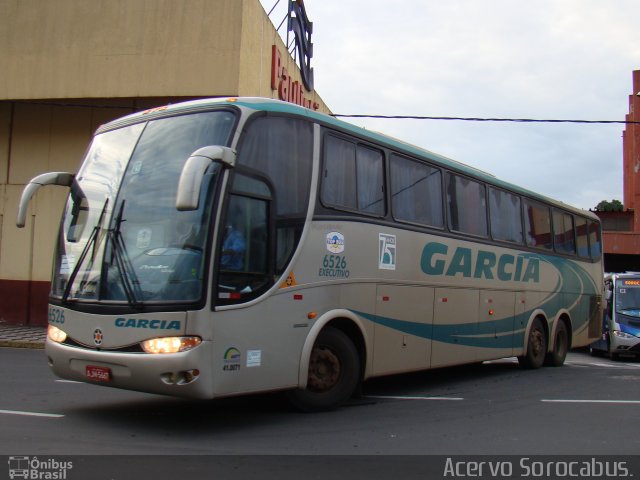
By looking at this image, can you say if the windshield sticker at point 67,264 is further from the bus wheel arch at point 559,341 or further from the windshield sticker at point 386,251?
the bus wheel arch at point 559,341

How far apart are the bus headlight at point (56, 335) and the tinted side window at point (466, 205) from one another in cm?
585

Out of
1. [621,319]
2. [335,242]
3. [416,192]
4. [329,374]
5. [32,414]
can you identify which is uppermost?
[416,192]

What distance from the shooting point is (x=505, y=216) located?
12164mm

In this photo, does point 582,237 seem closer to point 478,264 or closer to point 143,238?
point 478,264

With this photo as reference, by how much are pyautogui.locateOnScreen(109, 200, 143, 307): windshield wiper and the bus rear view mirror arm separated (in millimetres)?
1358

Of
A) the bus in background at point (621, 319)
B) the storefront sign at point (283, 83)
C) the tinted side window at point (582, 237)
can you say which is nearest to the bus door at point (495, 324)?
the tinted side window at point (582, 237)

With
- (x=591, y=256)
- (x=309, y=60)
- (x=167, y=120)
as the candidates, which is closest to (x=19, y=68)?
(x=309, y=60)

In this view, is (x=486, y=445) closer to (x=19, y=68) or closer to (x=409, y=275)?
(x=409, y=275)

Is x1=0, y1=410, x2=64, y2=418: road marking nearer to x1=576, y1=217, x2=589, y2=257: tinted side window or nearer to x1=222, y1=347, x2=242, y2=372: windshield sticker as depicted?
x1=222, y1=347, x2=242, y2=372: windshield sticker

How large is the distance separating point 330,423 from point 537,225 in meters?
8.03

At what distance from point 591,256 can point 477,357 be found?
6767mm

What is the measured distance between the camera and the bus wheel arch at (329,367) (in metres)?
7.34

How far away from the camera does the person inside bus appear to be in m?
6.29

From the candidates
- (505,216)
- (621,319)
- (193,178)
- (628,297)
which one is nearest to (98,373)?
(193,178)
